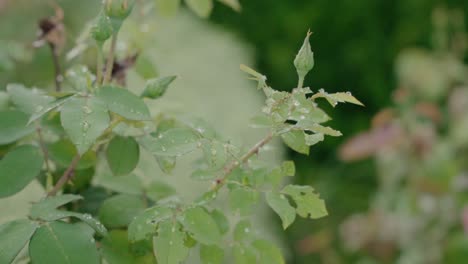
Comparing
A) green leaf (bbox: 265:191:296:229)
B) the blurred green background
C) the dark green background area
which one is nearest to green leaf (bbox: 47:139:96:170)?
green leaf (bbox: 265:191:296:229)

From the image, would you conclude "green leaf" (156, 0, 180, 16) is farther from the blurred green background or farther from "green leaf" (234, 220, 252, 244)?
the blurred green background

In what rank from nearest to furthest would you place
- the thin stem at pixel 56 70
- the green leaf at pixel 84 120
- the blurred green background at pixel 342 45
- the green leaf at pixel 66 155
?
the green leaf at pixel 84 120, the green leaf at pixel 66 155, the thin stem at pixel 56 70, the blurred green background at pixel 342 45

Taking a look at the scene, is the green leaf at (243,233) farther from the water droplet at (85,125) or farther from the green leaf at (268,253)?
the water droplet at (85,125)

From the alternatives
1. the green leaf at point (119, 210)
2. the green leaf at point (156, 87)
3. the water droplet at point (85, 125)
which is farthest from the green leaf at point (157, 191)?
the water droplet at point (85, 125)

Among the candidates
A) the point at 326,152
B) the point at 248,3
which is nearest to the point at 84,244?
the point at 326,152

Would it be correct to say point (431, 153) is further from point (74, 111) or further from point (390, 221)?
point (74, 111)

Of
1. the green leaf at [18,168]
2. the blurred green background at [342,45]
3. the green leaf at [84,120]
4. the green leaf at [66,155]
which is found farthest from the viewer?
the blurred green background at [342,45]
